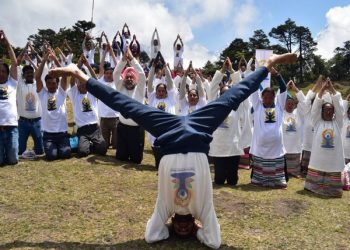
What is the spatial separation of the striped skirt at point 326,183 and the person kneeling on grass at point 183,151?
418 centimetres

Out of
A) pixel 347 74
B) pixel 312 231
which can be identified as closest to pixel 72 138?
pixel 312 231

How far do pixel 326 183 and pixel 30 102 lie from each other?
22.5 feet

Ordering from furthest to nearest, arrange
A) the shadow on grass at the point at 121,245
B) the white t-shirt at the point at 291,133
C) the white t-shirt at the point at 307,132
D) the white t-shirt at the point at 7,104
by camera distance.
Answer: the white t-shirt at the point at 307,132, the white t-shirt at the point at 291,133, the white t-shirt at the point at 7,104, the shadow on grass at the point at 121,245

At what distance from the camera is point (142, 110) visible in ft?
15.9

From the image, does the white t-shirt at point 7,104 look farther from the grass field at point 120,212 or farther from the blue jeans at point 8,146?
the grass field at point 120,212

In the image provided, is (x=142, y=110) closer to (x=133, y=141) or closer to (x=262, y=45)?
(x=133, y=141)

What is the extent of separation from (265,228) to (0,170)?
5436 mm

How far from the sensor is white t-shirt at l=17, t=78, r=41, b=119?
9.48 m

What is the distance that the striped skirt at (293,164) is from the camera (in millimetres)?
10477

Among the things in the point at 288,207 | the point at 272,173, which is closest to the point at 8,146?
the point at 272,173

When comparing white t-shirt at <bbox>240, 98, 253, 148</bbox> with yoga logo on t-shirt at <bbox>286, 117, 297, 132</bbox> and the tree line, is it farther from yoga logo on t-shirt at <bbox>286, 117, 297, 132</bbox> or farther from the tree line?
Result: the tree line

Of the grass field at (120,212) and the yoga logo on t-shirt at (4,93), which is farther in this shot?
the yoga logo on t-shirt at (4,93)

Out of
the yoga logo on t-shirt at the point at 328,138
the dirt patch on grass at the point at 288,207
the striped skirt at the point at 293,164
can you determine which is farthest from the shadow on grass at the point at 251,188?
the striped skirt at the point at 293,164

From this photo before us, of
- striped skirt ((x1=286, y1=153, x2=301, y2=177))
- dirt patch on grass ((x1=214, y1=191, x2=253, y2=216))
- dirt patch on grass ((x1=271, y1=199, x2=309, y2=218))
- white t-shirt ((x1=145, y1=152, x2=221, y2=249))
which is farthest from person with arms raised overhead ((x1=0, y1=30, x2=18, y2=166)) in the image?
striped skirt ((x1=286, y1=153, x2=301, y2=177))
